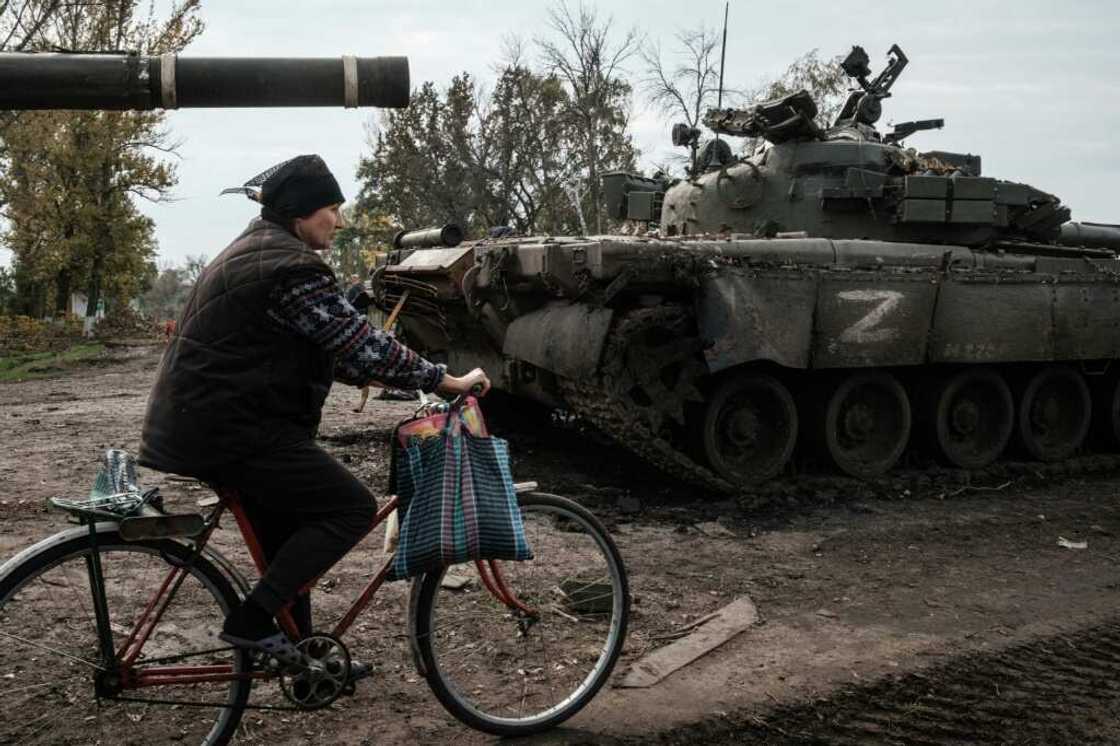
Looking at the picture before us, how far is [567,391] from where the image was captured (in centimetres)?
739

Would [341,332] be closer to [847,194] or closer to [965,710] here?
[965,710]

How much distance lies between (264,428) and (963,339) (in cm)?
645

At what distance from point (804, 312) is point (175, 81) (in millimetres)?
4913

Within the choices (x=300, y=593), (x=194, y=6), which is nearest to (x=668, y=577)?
(x=300, y=593)

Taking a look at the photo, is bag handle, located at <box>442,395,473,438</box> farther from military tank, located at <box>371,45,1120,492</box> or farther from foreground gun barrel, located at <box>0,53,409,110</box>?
military tank, located at <box>371,45,1120,492</box>

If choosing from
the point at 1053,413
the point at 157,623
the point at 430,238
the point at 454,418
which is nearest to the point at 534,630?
the point at 454,418

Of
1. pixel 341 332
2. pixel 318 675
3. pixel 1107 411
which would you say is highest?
pixel 341 332

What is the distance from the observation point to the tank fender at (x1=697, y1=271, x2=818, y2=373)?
7.05 metres

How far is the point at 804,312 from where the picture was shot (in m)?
7.40

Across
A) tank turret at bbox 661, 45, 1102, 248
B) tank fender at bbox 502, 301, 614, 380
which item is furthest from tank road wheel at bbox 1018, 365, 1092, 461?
tank fender at bbox 502, 301, 614, 380

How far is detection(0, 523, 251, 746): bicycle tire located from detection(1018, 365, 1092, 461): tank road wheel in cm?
728

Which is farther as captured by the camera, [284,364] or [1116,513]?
[1116,513]

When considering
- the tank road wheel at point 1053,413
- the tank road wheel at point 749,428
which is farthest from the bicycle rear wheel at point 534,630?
the tank road wheel at point 1053,413

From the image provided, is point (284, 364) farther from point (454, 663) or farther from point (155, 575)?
point (454, 663)
